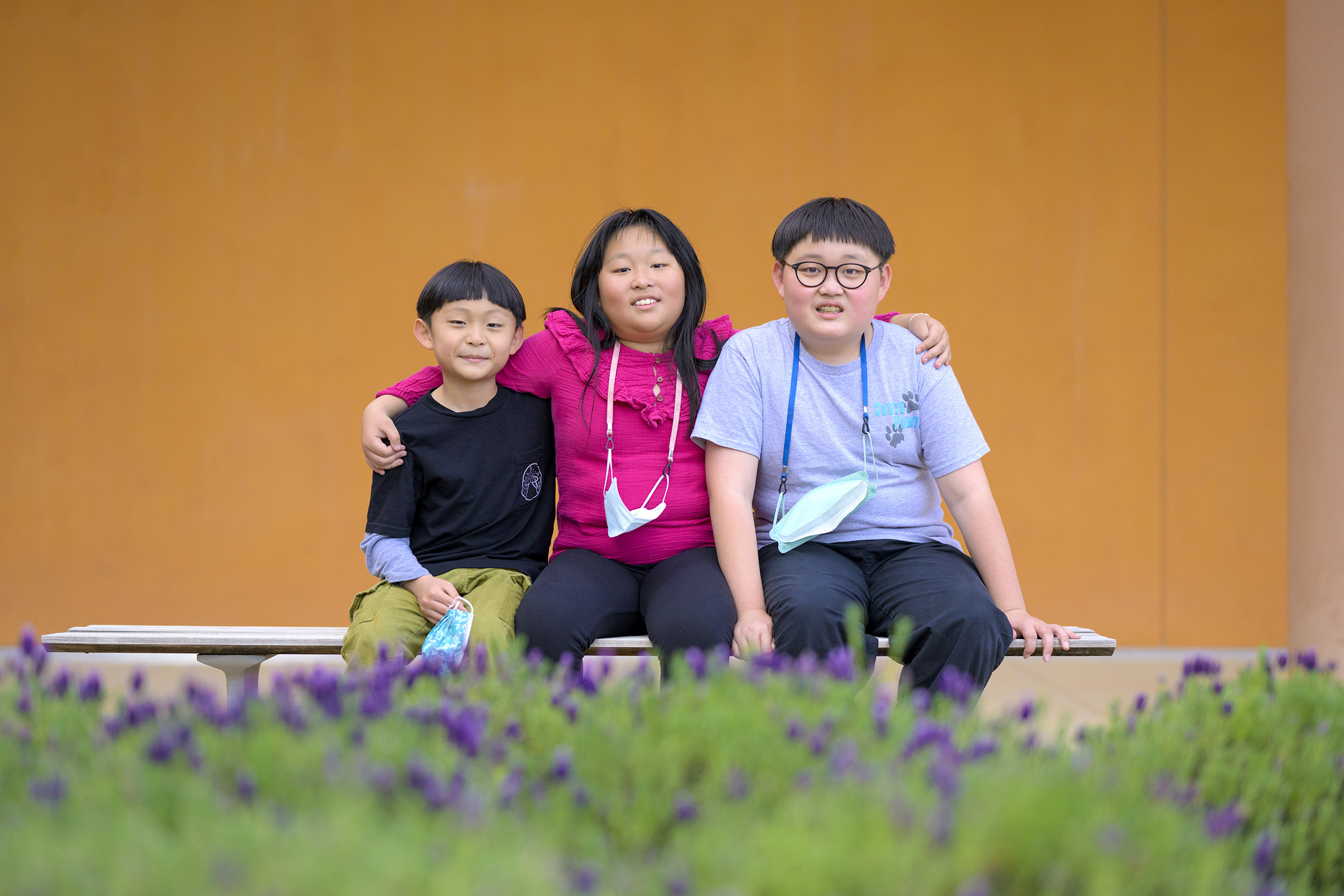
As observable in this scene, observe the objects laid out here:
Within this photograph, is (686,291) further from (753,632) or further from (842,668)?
(842,668)

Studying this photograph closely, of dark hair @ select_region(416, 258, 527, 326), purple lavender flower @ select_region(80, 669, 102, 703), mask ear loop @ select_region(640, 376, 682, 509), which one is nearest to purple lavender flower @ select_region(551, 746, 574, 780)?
purple lavender flower @ select_region(80, 669, 102, 703)

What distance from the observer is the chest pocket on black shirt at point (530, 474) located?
9.98 ft

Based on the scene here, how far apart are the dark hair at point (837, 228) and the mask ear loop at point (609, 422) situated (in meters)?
0.55

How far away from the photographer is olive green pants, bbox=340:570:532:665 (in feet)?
8.45

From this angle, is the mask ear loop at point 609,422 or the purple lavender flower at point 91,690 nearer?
the purple lavender flower at point 91,690

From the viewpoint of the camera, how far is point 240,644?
2805 mm

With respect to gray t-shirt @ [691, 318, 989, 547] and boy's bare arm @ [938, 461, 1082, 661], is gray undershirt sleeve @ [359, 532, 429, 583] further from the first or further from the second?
boy's bare arm @ [938, 461, 1082, 661]

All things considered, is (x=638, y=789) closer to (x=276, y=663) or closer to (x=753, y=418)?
(x=753, y=418)

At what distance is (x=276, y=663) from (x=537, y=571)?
266 cm

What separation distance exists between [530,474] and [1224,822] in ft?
7.03

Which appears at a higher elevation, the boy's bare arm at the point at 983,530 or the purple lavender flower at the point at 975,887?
the boy's bare arm at the point at 983,530

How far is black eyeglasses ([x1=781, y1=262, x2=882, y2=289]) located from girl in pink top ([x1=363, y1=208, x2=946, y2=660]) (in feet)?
1.04

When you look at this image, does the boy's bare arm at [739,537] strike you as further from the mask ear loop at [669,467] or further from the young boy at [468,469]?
the young boy at [468,469]

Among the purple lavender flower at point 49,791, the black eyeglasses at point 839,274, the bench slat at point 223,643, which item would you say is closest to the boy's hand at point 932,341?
the black eyeglasses at point 839,274
